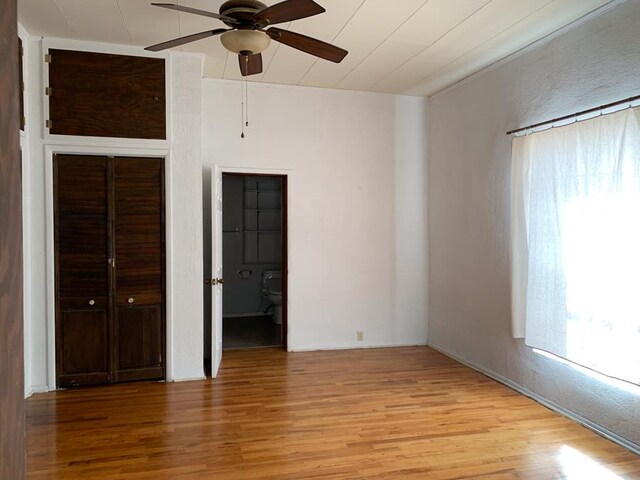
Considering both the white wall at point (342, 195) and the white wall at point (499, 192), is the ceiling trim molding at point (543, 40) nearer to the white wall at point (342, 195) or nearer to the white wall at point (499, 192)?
the white wall at point (499, 192)

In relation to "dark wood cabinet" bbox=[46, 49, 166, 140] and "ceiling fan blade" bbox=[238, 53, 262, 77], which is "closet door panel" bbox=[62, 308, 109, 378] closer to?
"dark wood cabinet" bbox=[46, 49, 166, 140]

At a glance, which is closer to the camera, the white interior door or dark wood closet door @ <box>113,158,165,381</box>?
dark wood closet door @ <box>113,158,165,381</box>

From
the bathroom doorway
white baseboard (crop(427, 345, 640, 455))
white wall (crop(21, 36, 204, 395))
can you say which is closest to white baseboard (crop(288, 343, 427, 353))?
white baseboard (crop(427, 345, 640, 455))

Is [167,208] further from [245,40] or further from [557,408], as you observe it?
[557,408]

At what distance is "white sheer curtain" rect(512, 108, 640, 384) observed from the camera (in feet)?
9.37

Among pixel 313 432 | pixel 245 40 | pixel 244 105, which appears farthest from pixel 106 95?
pixel 313 432

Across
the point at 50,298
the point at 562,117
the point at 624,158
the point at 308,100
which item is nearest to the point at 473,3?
the point at 562,117

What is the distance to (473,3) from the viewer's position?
3064mm

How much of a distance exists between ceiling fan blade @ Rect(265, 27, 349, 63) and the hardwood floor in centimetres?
253

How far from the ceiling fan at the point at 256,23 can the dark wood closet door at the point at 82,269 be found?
1673 mm

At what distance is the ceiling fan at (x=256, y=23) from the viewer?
2348mm

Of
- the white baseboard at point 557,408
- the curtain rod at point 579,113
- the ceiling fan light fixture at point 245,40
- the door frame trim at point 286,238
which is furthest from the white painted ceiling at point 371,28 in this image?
the white baseboard at point 557,408

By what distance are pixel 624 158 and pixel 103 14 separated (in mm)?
3741

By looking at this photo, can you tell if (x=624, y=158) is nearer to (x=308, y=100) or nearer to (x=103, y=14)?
(x=308, y=100)
